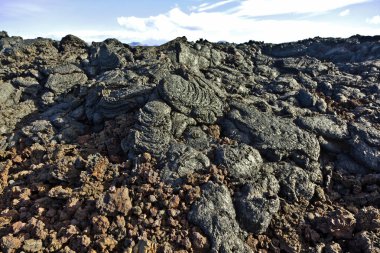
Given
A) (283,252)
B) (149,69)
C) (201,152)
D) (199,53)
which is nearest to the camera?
(283,252)

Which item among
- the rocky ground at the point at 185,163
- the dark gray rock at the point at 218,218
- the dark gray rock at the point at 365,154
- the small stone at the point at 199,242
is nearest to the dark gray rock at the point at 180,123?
the rocky ground at the point at 185,163

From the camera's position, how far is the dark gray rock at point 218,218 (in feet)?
33.1

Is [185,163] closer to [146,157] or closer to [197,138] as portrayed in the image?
[146,157]

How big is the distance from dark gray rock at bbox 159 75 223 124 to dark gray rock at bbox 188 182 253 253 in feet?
13.0

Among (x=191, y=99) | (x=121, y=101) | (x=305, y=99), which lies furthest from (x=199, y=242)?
(x=305, y=99)

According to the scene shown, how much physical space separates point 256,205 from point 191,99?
217 inches

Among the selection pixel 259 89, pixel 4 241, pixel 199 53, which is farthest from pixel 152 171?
pixel 199 53

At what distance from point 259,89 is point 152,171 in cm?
1009

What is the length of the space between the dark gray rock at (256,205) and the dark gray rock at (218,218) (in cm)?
34

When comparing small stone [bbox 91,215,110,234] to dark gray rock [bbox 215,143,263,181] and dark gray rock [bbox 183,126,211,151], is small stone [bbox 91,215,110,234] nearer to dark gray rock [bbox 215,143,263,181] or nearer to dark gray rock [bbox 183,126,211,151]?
dark gray rock [bbox 215,143,263,181]

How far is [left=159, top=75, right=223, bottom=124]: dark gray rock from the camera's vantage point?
46.9 feet

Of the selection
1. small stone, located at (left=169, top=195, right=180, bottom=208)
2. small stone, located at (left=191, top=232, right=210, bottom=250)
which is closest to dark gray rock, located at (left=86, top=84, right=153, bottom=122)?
small stone, located at (left=169, top=195, right=180, bottom=208)

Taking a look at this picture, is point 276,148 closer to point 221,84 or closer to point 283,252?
point 283,252

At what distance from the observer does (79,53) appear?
84.8 ft
